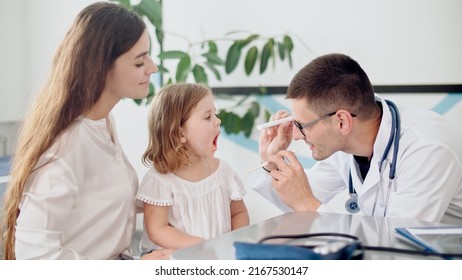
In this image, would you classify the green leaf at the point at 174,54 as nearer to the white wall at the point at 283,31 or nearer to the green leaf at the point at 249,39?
the white wall at the point at 283,31

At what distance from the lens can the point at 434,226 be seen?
1310 mm

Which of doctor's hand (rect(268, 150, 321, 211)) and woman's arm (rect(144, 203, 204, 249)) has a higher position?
doctor's hand (rect(268, 150, 321, 211))

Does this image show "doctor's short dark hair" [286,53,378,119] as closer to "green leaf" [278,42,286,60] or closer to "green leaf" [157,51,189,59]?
"green leaf" [278,42,286,60]

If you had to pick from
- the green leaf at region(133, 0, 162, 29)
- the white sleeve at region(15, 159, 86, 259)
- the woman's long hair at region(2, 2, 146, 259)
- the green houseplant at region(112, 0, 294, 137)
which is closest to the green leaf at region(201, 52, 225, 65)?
the green houseplant at region(112, 0, 294, 137)

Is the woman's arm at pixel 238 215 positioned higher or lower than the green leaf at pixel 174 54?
lower

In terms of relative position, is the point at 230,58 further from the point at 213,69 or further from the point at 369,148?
the point at 369,148

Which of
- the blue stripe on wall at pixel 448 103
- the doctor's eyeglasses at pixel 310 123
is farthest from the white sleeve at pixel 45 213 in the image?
the blue stripe on wall at pixel 448 103

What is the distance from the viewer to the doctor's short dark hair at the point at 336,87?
1828 mm

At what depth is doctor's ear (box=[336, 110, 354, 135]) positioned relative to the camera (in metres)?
1.83

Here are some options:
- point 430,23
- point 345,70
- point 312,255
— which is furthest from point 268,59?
point 312,255

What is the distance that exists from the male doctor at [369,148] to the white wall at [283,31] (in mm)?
1031

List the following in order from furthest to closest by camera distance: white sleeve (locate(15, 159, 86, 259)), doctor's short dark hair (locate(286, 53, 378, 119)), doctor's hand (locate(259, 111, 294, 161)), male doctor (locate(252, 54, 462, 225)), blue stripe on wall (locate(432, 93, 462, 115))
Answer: blue stripe on wall (locate(432, 93, 462, 115)), doctor's hand (locate(259, 111, 294, 161)), doctor's short dark hair (locate(286, 53, 378, 119)), male doctor (locate(252, 54, 462, 225)), white sleeve (locate(15, 159, 86, 259))

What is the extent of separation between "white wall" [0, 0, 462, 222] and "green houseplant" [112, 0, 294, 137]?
0.21 feet
